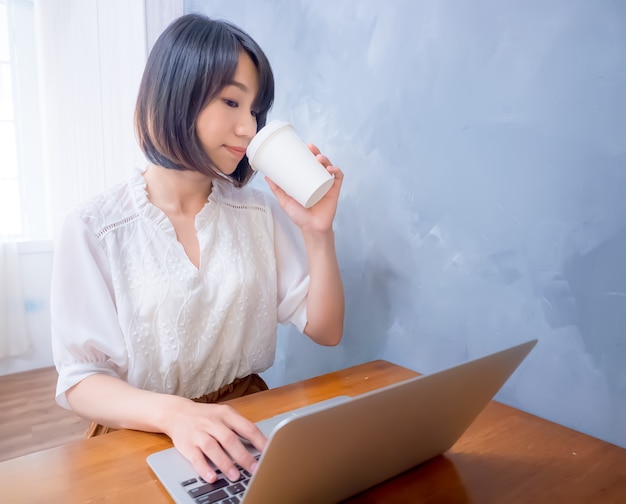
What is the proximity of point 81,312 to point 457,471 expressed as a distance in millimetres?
575

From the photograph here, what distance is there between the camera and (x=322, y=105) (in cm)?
105

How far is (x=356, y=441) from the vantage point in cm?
42

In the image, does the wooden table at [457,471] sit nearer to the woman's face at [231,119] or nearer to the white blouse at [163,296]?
the white blouse at [163,296]

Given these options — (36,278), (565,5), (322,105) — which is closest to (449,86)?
(565,5)

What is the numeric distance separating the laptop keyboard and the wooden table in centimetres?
3

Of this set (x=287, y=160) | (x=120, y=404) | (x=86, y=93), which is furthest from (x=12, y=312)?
(x=287, y=160)

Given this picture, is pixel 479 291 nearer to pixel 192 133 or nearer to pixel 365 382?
pixel 365 382

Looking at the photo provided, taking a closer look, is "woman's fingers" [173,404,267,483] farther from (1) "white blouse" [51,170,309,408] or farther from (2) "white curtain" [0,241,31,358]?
(2) "white curtain" [0,241,31,358]

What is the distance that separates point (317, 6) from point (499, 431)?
2.89ft

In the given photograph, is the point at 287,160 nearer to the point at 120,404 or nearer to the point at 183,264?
the point at 183,264

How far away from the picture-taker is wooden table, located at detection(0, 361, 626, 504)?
504 mm

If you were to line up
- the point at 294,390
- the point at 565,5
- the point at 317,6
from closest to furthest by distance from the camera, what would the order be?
1. the point at 565,5
2. the point at 294,390
3. the point at 317,6

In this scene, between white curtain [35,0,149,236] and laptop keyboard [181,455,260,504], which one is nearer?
laptop keyboard [181,455,260,504]

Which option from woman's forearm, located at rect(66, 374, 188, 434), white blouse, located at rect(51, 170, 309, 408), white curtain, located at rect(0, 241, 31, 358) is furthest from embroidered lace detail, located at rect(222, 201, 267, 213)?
white curtain, located at rect(0, 241, 31, 358)
